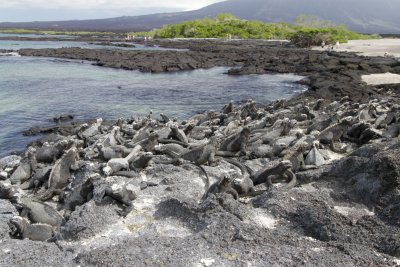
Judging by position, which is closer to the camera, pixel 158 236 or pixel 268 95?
pixel 158 236

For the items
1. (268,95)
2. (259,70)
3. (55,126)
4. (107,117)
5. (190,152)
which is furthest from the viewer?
(259,70)

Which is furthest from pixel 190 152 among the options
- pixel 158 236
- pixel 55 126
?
pixel 55 126

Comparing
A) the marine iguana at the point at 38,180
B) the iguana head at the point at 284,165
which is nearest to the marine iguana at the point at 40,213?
the marine iguana at the point at 38,180

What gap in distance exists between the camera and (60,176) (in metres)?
8.99

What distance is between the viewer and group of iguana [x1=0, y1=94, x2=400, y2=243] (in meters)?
7.31

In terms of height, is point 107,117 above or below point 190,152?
below

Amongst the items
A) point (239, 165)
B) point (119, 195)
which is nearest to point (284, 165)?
point (239, 165)

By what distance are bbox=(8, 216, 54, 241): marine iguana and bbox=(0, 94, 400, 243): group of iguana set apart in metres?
0.01

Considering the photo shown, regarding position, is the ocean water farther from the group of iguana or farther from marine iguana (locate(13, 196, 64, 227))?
marine iguana (locate(13, 196, 64, 227))

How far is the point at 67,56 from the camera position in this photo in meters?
49.8

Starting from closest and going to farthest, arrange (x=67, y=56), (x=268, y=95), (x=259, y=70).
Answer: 1. (x=268, y=95)
2. (x=259, y=70)
3. (x=67, y=56)

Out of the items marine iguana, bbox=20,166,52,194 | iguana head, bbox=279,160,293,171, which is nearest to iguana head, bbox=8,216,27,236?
marine iguana, bbox=20,166,52,194

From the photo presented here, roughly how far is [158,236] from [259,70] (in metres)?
31.8

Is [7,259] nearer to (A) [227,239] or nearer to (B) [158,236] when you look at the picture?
(B) [158,236]
